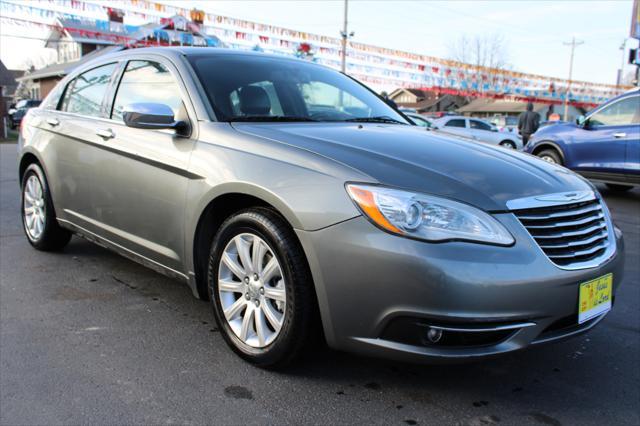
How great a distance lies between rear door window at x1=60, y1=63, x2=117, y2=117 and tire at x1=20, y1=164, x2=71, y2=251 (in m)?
0.63

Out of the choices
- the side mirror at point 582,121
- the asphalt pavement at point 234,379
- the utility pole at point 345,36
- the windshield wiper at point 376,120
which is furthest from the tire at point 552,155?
the utility pole at point 345,36

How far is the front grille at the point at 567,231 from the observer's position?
7.68 ft

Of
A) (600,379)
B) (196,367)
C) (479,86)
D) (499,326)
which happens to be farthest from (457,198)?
(479,86)

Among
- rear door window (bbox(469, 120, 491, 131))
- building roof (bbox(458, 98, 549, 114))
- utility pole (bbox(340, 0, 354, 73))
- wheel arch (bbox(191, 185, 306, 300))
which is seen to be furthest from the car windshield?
building roof (bbox(458, 98, 549, 114))

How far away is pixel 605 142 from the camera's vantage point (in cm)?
856

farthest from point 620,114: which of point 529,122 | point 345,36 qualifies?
point 345,36

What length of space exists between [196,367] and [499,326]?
4.74 feet

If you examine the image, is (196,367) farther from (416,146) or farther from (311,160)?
(416,146)

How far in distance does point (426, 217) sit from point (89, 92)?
304cm

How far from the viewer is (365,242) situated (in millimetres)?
2225

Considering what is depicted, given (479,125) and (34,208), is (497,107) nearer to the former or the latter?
(479,125)

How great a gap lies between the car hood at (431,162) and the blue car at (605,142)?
6.04 m

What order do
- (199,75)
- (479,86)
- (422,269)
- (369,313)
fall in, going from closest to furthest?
(422,269), (369,313), (199,75), (479,86)

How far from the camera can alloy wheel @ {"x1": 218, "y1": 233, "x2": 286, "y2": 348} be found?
2.58 metres
